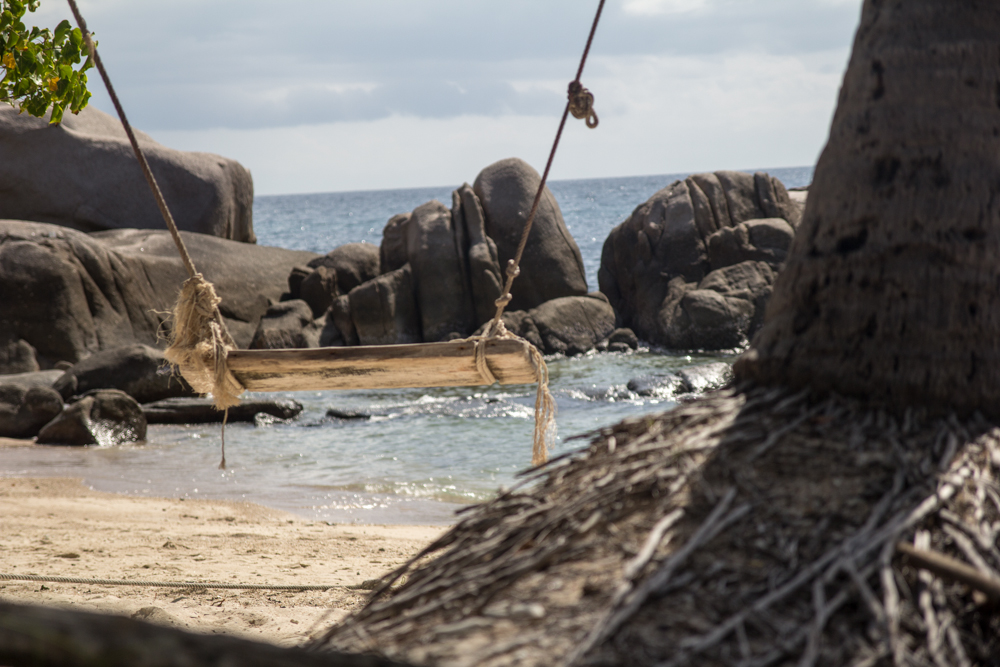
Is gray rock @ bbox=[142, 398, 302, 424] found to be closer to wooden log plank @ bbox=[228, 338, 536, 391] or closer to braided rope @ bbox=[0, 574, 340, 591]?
braided rope @ bbox=[0, 574, 340, 591]

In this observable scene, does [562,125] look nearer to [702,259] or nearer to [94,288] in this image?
[94,288]

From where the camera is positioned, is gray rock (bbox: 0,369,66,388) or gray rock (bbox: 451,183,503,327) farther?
gray rock (bbox: 451,183,503,327)

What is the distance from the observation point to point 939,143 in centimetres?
210

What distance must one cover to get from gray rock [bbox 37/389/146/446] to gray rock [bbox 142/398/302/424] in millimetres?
1318

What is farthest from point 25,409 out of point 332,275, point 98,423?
point 332,275

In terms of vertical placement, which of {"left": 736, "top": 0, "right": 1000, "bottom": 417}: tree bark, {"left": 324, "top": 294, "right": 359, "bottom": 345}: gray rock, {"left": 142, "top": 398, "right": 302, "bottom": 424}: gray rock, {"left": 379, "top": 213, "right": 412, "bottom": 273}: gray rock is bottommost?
{"left": 142, "top": 398, "right": 302, "bottom": 424}: gray rock

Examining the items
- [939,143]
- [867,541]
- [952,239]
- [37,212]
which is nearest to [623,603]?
[867,541]

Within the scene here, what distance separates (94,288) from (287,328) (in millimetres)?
3774

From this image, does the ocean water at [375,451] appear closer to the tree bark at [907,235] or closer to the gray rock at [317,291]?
the tree bark at [907,235]

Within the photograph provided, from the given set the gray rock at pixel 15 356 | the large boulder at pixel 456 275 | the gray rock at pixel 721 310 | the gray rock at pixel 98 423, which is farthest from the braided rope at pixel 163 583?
the gray rock at pixel 721 310

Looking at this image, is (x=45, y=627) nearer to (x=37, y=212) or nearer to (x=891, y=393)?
(x=891, y=393)

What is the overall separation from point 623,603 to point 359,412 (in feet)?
39.4

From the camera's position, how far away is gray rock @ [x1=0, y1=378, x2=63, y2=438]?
10547mm

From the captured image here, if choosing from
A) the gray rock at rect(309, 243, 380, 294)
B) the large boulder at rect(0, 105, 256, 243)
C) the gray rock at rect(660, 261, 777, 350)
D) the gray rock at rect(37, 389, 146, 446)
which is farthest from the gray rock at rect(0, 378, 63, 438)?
the gray rock at rect(660, 261, 777, 350)
